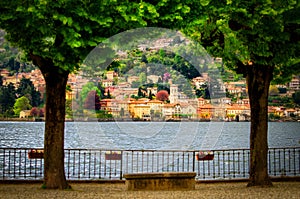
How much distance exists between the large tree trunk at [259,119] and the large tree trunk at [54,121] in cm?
634

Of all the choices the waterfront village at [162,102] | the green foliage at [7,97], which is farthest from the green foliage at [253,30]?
the green foliage at [7,97]

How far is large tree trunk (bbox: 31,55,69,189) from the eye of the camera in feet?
59.0

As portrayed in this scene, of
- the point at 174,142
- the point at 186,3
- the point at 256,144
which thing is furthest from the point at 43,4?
the point at 174,142

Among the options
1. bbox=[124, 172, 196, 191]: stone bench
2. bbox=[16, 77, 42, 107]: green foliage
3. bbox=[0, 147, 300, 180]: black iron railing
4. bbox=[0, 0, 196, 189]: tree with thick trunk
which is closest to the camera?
bbox=[0, 0, 196, 189]: tree with thick trunk

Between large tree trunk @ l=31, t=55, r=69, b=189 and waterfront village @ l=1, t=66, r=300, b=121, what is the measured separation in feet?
13.8

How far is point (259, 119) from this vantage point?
1992 cm

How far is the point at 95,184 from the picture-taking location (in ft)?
70.1

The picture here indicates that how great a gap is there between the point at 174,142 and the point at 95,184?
108565mm

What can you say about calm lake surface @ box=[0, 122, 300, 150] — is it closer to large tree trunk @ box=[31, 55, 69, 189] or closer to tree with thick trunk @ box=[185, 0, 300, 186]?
tree with thick trunk @ box=[185, 0, 300, 186]

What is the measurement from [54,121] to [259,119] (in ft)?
22.6

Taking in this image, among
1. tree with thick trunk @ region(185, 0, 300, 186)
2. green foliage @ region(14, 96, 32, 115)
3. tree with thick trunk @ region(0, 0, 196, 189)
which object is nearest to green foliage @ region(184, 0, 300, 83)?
tree with thick trunk @ region(185, 0, 300, 186)

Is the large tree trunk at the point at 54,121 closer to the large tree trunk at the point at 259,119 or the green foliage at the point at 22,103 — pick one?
the large tree trunk at the point at 259,119

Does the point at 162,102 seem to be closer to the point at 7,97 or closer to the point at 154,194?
the point at 7,97

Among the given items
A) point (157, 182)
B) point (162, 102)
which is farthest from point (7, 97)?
point (157, 182)
